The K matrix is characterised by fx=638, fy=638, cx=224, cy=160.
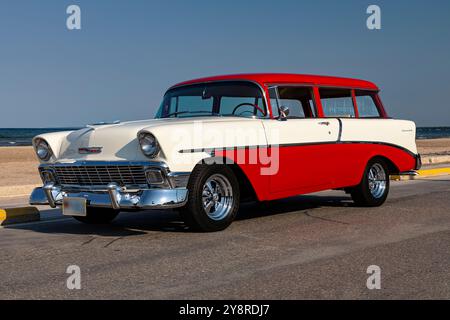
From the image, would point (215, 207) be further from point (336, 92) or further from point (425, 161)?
point (425, 161)

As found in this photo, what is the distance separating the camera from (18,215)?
26.3ft

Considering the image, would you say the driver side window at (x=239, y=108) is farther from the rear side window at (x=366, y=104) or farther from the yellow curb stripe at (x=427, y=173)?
the yellow curb stripe at (x=427, y=173)

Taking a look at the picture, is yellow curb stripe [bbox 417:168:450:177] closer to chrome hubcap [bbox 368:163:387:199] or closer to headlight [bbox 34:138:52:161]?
chrome hubcap [bbox 368:163:387:199]

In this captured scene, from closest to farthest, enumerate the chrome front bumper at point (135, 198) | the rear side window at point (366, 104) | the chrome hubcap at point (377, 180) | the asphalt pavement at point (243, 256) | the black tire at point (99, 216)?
the asphalt pavement at point (243, 256), the chrome front bumper at point (135, 198), the black tire at point (99, 216), the chrome hubcap at point (377, 180), the rear side window at point (366, 104)

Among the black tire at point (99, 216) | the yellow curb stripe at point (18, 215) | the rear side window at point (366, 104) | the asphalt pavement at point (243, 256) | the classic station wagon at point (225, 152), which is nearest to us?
the asphalt pavement at point (243, 256)

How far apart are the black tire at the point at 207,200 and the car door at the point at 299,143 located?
59 cm

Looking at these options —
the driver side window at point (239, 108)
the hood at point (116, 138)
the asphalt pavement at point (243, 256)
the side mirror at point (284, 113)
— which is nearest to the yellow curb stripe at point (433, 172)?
the asphalt pavement at point (243, 256)

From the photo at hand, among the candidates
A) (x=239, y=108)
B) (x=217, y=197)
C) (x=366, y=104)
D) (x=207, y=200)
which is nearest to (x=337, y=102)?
(x=366, y=104)

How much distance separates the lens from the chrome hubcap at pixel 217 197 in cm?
664

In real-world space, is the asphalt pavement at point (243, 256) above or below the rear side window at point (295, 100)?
below

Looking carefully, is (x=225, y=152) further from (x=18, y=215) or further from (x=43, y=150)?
(x=18, y=215)

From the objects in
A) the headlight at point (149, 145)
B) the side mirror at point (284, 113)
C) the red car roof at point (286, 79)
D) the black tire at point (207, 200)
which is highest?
the red car roof at point (286, 79)

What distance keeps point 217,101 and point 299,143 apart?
43.7 inches

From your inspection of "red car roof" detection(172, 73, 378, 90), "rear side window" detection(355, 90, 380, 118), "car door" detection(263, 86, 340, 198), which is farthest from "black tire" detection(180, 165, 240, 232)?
"rear side window" detection(355, 90, 380, 118)
